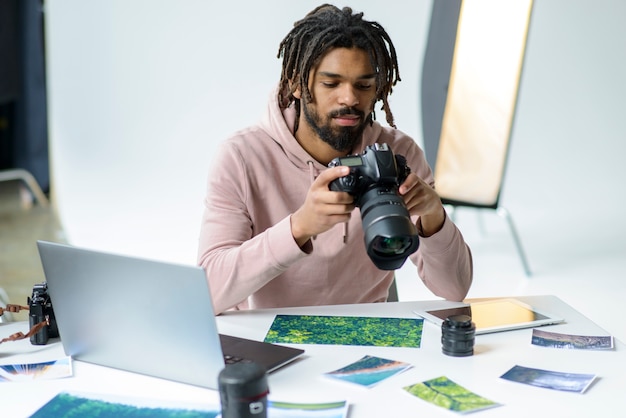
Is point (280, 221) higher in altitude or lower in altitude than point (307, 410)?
higher

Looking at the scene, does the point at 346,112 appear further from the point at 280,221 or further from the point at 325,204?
the point at 325,204

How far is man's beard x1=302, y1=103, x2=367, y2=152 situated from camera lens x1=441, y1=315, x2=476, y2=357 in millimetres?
527

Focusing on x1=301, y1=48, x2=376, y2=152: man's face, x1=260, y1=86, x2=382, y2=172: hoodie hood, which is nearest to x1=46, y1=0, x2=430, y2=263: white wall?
x1=260, y1=86, x2=382, y2=172: hoodie hood

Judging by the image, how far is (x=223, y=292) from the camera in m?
1.58

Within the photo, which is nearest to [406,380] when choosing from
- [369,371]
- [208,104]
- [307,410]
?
[369,371]

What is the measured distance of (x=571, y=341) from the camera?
1.41 meters

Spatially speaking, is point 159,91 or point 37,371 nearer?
point 37,371

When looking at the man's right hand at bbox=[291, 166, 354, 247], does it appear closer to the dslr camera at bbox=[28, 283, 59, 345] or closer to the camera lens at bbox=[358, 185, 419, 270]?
the camera lens at bbox=[358, 185, 419, 270]

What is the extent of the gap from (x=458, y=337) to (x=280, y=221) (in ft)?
1.64

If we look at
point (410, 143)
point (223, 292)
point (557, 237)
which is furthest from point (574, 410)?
point (557, 237)

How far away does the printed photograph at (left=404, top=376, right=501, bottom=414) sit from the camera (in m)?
1.15

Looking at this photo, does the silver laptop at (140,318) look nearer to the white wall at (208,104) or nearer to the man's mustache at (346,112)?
the man's mustache at (346,112)

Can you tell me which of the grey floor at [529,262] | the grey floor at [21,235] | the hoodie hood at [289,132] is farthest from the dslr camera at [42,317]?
the grey floor at [21,235]

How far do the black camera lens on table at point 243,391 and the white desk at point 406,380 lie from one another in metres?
0.17
